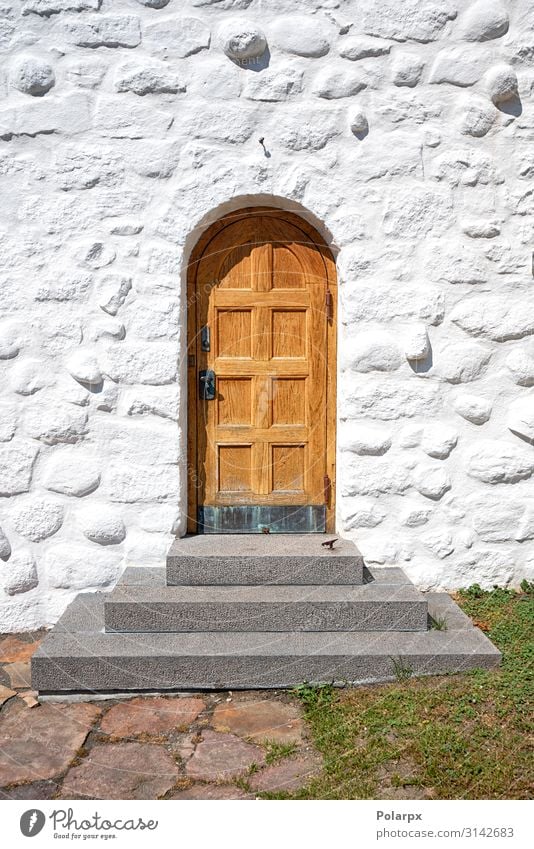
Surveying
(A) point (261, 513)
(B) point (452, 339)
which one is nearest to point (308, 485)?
(A) point (261, 513)

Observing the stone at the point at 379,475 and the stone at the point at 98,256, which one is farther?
the stone at the point at 379,475

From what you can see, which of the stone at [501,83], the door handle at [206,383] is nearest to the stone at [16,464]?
the door handle at [206,383]

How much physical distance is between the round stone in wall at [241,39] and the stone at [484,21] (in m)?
1.03

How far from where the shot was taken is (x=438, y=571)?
3.95m

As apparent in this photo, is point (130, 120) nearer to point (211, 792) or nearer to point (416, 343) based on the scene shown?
point (416, 343)

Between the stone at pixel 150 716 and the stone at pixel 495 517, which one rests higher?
the stone at pixel 495 517

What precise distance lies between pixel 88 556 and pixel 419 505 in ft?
5.81

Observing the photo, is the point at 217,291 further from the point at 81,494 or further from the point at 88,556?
the point at 88,556

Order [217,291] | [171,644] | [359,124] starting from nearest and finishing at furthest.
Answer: [171,644]
[359,124]
[217,291]

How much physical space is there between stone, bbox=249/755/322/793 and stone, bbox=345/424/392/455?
5.52 feet

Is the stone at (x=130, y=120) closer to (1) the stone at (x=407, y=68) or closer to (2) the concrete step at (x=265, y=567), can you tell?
A: (1) the stone at (x=407, y=68)

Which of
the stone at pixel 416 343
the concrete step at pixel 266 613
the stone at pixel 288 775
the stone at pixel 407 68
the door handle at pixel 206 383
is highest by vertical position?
the stone at pixel 407 68

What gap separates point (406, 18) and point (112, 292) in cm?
205

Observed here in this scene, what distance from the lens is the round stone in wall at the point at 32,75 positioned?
372 centimetres
